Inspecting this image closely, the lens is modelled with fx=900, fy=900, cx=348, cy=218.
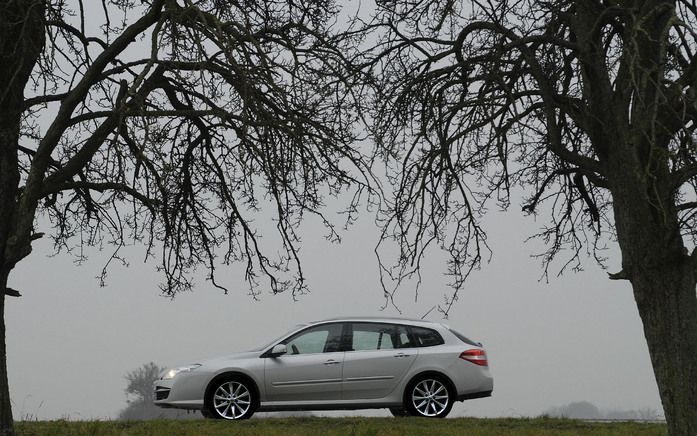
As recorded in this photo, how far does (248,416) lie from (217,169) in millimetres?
4164

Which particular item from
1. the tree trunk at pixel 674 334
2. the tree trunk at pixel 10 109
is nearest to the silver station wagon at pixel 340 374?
the tree trunk at pixel 10 109

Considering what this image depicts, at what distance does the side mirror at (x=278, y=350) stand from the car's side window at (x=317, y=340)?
17 cm

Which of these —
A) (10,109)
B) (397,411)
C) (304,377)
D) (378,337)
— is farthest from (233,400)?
(10,109)

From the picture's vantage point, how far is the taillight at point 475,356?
15156 millimetres

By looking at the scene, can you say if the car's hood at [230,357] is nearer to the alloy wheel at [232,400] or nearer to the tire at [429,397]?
the alloy wheel at [232,400]

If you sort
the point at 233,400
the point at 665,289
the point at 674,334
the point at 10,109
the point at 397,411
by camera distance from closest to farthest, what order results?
1. the point at 674,334
2. the point at 665,289
3. the point at 10,109
4. the point at 233,400
5. the point at 397,411

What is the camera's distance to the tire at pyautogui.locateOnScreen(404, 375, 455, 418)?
15000 millimetres

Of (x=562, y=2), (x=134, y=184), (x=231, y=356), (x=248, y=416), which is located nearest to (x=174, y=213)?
(x=134, y=184)

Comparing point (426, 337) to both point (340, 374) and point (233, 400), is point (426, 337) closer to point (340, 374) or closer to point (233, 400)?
point (340, 374)

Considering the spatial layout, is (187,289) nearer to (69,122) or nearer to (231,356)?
(231,356)

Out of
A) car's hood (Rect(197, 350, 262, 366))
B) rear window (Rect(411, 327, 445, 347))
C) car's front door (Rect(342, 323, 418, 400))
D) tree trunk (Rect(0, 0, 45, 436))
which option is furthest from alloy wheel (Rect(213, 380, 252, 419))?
tree trunk (Rect(0, 0, 45, 436))

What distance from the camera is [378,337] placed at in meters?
15.3

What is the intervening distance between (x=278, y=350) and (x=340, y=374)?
44.3 inches

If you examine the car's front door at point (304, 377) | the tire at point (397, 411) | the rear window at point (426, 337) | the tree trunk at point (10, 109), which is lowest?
the tire at point (397, 411)
